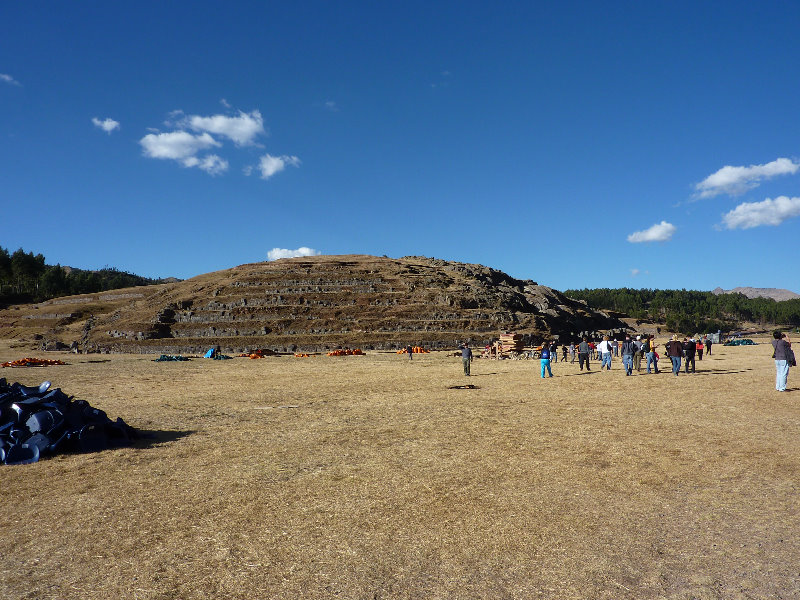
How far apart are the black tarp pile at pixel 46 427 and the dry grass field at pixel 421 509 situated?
0.43 metres

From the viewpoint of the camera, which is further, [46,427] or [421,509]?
[46,427]

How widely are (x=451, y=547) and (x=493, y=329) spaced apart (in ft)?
196

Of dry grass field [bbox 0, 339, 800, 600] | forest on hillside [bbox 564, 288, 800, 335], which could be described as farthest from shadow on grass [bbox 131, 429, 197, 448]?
forest on hillside [bbox 564, 288, 800, 335]

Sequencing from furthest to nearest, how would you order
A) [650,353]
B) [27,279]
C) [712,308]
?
[712,308] → [27,279] → [650,353]

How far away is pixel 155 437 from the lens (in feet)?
38.6

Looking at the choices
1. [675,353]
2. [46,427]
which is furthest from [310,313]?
[46,427]

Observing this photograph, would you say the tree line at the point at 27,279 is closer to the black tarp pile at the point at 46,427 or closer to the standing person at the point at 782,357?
the black tarp pile at the point at 46,427

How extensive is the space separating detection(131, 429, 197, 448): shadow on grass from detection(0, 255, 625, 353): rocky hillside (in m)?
46.4

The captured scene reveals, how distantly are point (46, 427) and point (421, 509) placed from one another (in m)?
8.24

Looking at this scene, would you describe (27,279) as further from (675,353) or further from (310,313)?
(675,353)

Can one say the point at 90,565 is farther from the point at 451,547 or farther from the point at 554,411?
the point at 554,411

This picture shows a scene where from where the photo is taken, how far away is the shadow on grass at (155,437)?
36.2 feet

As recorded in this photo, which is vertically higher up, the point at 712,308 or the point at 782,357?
the point at 712,308

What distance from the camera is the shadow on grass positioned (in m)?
11.0
